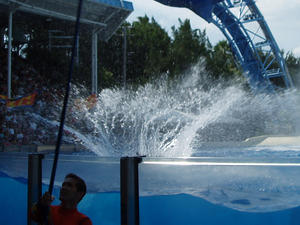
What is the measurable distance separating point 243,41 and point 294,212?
11.2 metres

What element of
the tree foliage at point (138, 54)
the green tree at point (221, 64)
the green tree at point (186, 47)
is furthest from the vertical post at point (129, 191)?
the green tree at point (221, 64)

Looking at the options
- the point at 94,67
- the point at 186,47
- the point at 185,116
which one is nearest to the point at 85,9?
the point at 94,67

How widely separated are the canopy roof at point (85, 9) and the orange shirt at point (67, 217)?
11.1 m

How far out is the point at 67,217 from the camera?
1807 millimetres

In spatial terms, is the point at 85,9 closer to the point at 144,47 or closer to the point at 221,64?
the point at 144,47

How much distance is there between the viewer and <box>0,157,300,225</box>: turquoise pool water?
2.18 metres

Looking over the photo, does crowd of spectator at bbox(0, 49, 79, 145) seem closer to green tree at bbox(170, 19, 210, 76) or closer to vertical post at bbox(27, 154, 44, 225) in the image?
vertical post at bbox(27, 154, 44, 225)

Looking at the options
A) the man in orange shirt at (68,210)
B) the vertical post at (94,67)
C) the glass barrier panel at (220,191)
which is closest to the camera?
the man in orange shirt at (68,210)

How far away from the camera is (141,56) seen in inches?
834

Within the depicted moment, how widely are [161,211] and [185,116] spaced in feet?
31.6

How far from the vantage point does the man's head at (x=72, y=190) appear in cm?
183

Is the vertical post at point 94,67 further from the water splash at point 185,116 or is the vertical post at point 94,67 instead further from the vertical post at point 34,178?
the vertical post at point 34,178

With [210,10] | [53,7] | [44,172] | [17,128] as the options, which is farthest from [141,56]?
[44,172]

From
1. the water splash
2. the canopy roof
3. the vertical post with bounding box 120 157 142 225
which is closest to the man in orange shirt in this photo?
the vertical post with bounding box 120 157 142 225
